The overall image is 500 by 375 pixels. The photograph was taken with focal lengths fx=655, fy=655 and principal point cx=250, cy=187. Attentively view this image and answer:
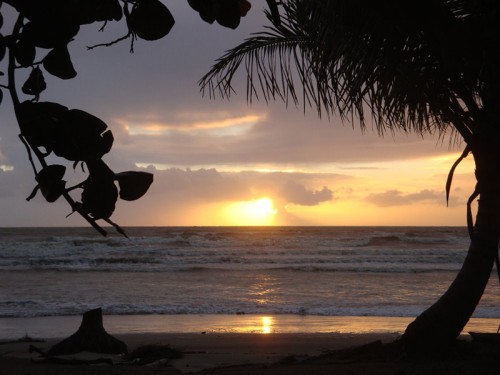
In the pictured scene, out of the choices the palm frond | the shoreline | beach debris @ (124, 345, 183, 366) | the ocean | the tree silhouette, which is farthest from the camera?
the ocean

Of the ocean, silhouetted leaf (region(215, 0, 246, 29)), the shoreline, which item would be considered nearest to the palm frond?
silhouetted leaf (region(215, 0, 246, 29))

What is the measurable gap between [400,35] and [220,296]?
1124 centimetres

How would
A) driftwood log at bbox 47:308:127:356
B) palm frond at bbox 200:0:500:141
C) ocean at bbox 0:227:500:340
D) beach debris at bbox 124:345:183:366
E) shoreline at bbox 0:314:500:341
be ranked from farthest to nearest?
1. ocean at bbox 0:227:500:340
2. shoreline at bbox 0:314:500:341
3. driftwood log at bbox 47:308:127:356
4. beach debris at bbox 124:345:183:366
5. palm frond at bbox 200:0:500:141

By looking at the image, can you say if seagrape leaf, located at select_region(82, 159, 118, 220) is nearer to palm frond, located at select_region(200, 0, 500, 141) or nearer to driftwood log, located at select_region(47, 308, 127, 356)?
palm frond, located at select_region(200, 0, 500, 141)

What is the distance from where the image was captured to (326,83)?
4.70 m

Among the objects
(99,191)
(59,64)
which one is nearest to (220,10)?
(59,64)

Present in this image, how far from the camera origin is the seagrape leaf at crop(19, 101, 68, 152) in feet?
3.92

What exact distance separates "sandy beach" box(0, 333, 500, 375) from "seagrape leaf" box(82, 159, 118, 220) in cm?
360

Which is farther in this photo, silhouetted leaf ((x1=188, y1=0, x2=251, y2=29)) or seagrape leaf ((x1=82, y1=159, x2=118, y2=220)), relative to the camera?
silhouetted leaf ((x1=188, y1=0, x2=251, y2=29))

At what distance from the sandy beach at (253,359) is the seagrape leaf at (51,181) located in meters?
3.68

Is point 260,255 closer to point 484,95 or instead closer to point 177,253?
point 177,253

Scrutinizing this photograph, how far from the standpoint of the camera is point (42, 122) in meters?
1.20

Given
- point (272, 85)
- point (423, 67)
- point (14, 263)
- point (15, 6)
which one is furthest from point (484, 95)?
point (14, 263)

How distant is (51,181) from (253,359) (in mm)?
5716
